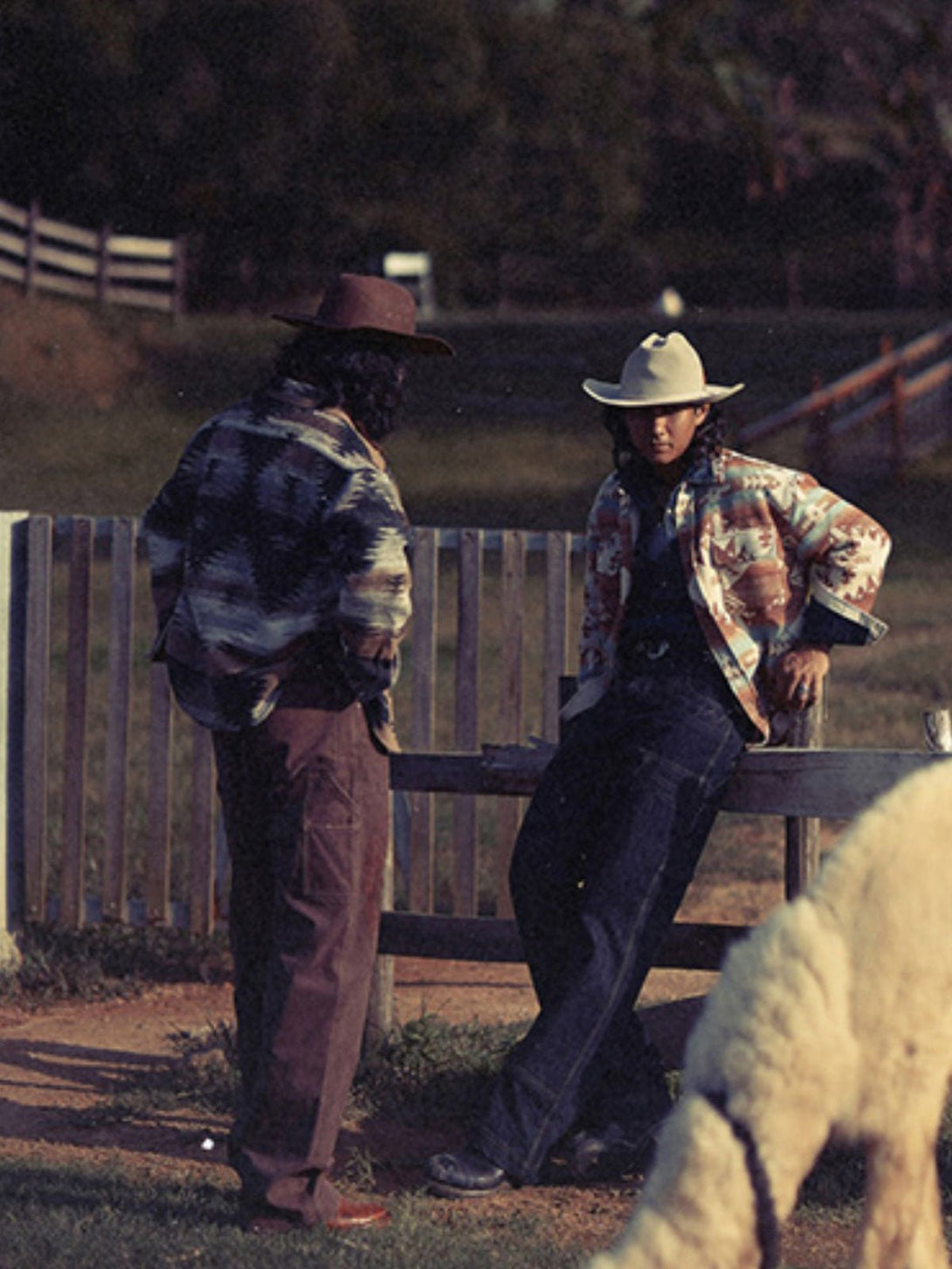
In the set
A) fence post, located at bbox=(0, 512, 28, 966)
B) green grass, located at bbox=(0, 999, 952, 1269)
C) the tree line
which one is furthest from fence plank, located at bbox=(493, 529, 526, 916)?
the tree line

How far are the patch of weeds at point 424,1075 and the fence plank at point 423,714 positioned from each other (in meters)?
1.23

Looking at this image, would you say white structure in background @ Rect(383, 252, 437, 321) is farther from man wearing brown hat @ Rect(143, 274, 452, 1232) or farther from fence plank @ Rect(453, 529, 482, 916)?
man wearing brown hat @ Rect(143, 274, 452, 1232)

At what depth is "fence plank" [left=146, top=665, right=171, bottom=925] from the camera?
776cm

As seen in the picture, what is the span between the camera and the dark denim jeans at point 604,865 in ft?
16.9

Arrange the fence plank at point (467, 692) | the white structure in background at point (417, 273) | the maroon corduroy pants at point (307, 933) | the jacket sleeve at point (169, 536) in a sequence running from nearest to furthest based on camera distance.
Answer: the maroon corduroy pants at point (307, 933) < the jacket sleeve at point (169, 536) < the fence plank at point (467, 692) < the white structure in background at point (417, 273)

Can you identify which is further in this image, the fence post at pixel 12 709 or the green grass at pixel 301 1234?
the fence post at pixel 12 709

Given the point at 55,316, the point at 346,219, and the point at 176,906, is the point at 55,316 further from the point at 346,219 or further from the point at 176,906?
the point at 176,906

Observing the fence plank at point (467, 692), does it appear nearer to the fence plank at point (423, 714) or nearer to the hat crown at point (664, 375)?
the fence plank at point (423, 714)

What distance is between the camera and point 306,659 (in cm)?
485

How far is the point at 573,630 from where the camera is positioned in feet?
51.8

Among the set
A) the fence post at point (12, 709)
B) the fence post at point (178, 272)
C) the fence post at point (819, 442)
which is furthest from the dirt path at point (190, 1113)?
the fence post at point (178, 272)

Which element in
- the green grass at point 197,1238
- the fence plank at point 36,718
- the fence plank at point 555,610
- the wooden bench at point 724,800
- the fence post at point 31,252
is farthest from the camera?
the fence post at point 31,252

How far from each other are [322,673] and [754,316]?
3463cm

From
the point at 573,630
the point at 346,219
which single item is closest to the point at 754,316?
the point at 346,219
